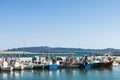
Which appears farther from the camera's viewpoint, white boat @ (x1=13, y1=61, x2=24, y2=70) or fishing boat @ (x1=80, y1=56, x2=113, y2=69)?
fishing boat @ (x1=80, y1=56, x2=113, y2=69)

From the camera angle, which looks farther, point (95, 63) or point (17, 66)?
point (95, 63)

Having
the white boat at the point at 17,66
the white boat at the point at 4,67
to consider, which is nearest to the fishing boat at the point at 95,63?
the white boat at the point at 17,66

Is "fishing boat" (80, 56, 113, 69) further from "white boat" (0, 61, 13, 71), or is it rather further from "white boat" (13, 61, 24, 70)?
"white boat" (0, 61, 13, 71)

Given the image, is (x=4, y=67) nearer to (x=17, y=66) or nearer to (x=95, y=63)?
(x=17, y=66)

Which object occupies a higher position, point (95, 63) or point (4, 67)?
point (95, 63)

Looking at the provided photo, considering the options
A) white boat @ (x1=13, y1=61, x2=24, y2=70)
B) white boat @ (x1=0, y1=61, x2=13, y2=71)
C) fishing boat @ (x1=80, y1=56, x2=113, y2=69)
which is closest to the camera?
white boat @ (x1=0, y1=61, x2=13, y2=71)

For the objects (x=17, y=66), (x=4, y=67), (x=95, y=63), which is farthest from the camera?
(x=95, y=63)

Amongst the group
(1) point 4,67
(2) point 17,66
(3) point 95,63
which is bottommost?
(1) point 4,67

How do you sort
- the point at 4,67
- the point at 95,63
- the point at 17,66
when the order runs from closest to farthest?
1. the point at 4,67
2. the point at 17,66
3. the point at 95,63

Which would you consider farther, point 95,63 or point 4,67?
point 95,63

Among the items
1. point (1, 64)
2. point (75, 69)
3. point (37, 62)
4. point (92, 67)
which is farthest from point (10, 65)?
point (92, 67)

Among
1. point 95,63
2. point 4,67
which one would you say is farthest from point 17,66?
point 95,63

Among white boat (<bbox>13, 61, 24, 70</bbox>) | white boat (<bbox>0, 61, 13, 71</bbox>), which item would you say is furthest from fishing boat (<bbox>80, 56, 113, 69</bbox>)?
white boat (<bbox>0, 61, 13, 71</bbox>)

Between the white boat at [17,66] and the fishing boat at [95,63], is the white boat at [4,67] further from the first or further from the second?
the fishing boat at [95,63]
